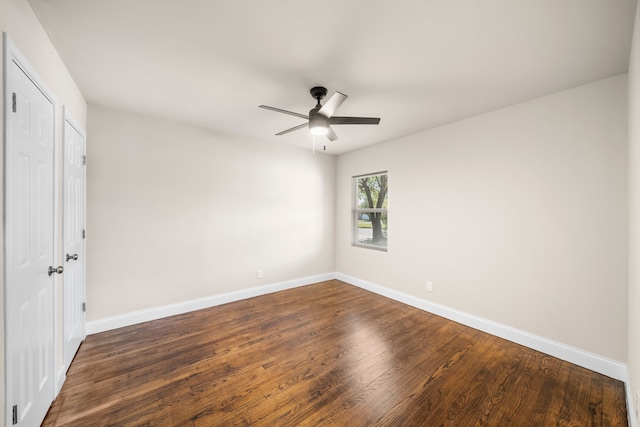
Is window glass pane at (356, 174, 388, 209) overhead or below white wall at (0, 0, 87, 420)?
below

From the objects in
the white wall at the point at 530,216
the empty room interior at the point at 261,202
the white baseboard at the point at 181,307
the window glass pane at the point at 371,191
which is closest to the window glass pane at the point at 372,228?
the window glass pane at the point at 371,191

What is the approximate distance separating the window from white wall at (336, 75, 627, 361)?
549mm

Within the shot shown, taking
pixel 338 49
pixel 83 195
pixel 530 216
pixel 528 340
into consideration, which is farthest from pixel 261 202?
pixel 528 340

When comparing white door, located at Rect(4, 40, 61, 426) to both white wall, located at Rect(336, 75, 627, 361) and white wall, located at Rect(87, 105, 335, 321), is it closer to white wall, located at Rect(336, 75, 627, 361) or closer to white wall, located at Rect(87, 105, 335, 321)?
white wall, located at Rect(87, 105, 335, 321)

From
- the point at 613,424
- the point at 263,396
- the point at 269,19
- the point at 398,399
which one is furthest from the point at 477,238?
the point at 269,19

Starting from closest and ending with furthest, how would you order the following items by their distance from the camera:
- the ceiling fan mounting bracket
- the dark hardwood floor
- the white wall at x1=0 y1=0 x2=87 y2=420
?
the white wall at x1=0 y1=0 x2=87 y2=420, the dark hardwood floor, the ceiling fan mounting bracket

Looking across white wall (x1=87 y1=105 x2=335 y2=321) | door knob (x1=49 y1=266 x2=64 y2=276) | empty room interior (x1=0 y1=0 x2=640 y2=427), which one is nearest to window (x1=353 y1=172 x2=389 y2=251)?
empty room interior (x1=0 y1=0 x2=640 y2=427)

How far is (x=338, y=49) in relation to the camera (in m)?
1.78

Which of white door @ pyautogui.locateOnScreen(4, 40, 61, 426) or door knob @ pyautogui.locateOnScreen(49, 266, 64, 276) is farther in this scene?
door knob @ pyautogui.locateOnScreen(49, 266, 64, 276)

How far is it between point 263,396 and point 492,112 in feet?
11.8

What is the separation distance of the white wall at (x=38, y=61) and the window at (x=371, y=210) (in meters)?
3.81

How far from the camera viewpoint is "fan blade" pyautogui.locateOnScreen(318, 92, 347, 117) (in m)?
1.92

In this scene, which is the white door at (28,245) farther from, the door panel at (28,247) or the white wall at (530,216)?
the white wall at (530,216)

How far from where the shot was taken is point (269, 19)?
152 cm
